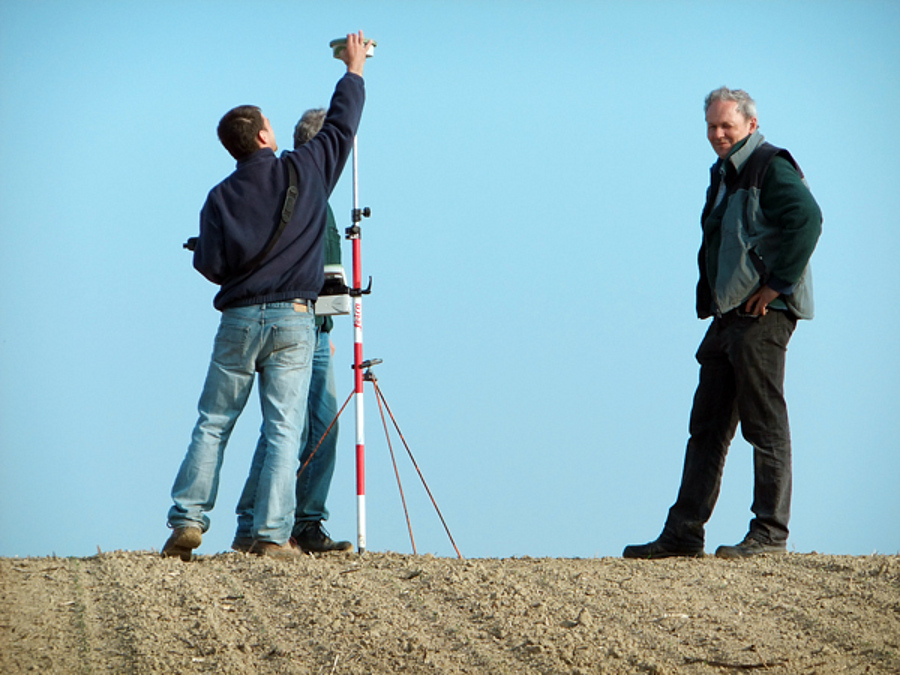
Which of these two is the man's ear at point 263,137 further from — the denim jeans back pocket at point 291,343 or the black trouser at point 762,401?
the black trouser at point 762,401

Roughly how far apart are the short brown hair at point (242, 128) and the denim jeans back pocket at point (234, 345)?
0.86m

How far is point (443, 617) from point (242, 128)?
8.27 feet

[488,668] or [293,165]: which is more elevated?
[293,165]

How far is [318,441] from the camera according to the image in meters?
5.60

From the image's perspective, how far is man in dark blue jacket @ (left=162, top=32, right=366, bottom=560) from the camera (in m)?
4.65

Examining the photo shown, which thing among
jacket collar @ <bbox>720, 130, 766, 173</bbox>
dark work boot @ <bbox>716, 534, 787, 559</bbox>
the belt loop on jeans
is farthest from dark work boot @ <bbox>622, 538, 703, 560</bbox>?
the belt loop on jeans

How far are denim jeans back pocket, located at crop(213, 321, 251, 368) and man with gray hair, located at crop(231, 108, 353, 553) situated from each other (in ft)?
2.80

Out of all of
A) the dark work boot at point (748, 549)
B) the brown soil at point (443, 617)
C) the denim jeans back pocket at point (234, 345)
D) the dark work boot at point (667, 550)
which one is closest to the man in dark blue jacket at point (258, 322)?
the denim jeans back pocket at point (234, 345)

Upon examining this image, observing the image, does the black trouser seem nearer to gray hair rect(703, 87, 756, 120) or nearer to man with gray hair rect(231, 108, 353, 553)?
gray hair rect(703, 87, 756, 120)

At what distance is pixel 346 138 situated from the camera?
498 cm

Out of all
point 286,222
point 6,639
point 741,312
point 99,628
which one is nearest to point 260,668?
point 99,628

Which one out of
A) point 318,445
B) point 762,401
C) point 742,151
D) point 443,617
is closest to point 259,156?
point 318,445

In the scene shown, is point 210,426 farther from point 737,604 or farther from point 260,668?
point 737,604

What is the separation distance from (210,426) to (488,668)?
6.52 ft
